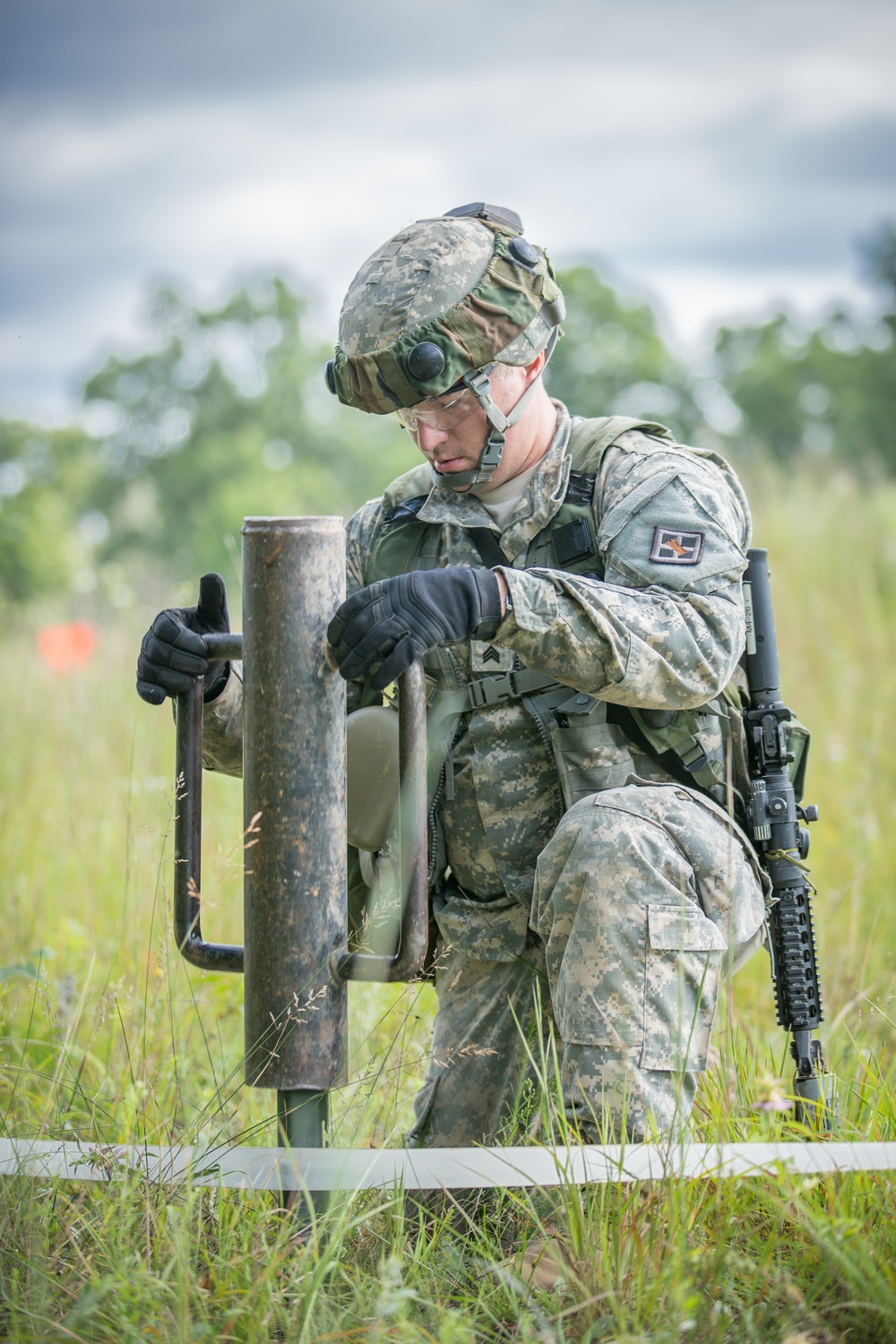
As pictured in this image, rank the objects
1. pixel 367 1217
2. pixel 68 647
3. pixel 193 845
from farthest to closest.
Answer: pixel 68 647 < pixel 193 845 < pixel 367 1217

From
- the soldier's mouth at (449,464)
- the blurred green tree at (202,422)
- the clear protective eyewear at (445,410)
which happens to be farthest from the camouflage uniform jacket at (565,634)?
the blurred green tree at (202,422)

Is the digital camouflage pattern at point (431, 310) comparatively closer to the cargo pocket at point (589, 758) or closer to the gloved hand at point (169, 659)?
the gloved hand at point (169, 659)

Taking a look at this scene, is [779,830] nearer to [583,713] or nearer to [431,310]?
[583,713]

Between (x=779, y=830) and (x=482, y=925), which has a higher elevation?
(x=779, y=830)

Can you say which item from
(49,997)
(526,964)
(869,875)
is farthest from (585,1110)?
(869,875)

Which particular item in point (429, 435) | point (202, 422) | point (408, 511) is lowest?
point (408, 511)

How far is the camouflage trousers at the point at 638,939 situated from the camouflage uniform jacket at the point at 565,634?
239 millimetres

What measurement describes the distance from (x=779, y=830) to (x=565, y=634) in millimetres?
801

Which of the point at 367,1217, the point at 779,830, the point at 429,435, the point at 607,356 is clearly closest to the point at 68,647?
the point at 429,435

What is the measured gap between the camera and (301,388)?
45438mm

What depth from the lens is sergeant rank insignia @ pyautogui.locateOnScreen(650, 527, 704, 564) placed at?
7.97 ft

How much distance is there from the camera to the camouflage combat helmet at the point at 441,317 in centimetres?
245

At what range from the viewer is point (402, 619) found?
2025 millimetres

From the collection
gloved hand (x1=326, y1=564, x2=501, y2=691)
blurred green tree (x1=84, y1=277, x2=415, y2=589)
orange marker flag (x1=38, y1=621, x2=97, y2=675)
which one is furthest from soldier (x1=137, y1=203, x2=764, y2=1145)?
blurred green tree (x1=84, y1=277, x2=415, y2=589)
